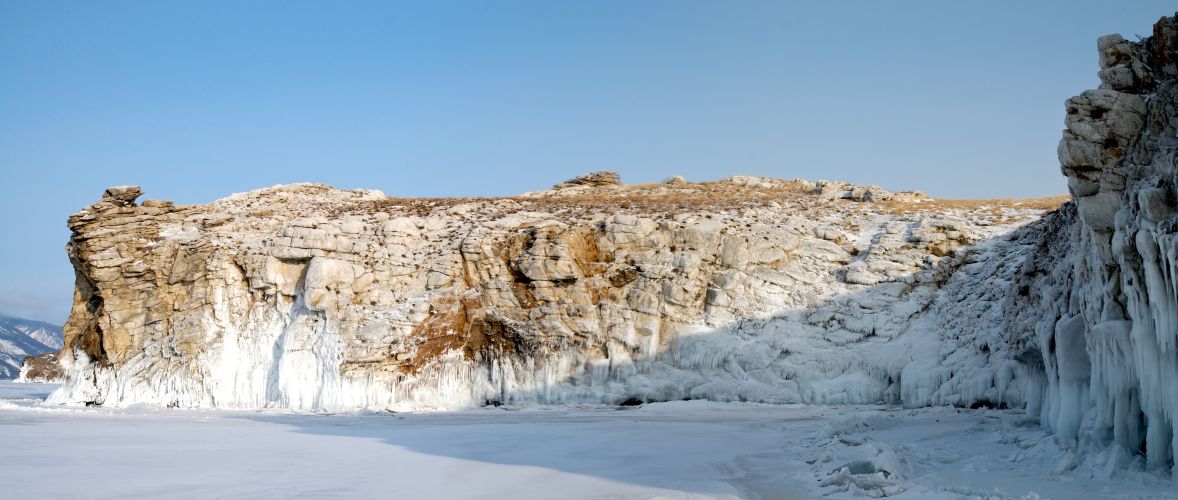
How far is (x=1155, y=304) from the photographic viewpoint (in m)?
9.93

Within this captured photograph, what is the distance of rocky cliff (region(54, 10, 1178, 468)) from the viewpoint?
2725cm

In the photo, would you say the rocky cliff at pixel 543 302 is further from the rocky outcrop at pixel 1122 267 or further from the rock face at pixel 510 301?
the rocky outcrop at pixel 1122 267

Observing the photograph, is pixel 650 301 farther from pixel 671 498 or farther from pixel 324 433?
pixel 671 498

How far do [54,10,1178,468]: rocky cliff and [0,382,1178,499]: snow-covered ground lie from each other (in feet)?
15.8

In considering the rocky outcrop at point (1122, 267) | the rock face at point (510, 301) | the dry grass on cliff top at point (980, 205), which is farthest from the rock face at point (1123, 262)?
the dry grass on cliff top at point (980, 205)

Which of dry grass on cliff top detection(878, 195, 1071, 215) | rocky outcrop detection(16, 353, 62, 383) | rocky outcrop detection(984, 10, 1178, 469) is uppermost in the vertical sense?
dry grass on cliff top detection(878, 195, 1071, 215)

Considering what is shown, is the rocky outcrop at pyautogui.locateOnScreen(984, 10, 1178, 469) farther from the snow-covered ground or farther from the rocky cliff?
the rocky cliff

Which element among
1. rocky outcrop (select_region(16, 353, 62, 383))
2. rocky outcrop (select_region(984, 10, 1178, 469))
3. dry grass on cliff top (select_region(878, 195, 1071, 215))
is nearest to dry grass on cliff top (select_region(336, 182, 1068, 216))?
dry grass on cliff top (select_region(878, 195, 1071, 215))

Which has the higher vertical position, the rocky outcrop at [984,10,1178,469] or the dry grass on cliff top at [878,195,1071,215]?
the dry grass on cliff top at [878,195,1071,215]

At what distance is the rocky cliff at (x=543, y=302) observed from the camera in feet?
89.4

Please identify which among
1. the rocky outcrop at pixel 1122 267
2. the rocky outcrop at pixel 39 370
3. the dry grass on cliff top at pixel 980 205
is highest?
the dry grass on cliff top at pixel 980 205

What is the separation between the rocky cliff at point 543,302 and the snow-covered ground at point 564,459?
189 inches

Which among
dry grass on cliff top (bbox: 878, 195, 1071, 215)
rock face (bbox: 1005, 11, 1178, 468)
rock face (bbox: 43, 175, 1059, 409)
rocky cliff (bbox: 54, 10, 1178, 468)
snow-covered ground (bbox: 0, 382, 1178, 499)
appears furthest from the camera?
dry grass on cliff top (bbox: 878, 195, 1071, 215)

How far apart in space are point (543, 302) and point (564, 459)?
1532 centimetres
